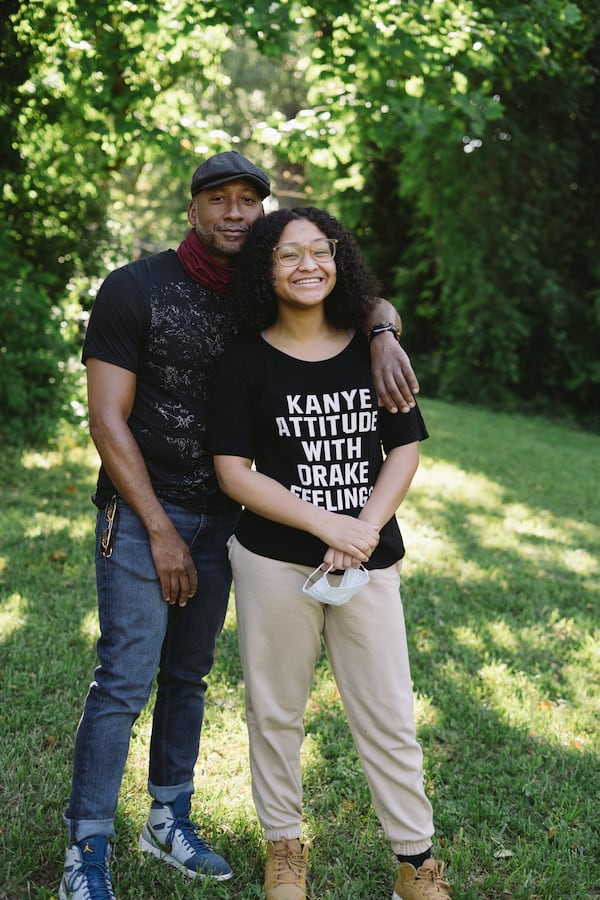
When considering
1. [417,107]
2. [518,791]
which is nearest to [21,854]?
[518,791]

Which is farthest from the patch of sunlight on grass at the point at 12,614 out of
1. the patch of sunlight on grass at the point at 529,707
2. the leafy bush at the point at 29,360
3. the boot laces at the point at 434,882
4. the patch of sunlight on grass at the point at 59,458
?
the leafy bush at the point at 29,360

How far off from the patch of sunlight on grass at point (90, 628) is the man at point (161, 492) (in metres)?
1.58

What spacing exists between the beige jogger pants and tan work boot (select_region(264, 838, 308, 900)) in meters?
0.28

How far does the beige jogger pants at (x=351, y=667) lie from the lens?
2346 mm

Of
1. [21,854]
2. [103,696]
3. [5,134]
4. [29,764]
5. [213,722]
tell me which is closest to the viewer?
[103,696]

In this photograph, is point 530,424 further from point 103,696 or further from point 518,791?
point 103,696

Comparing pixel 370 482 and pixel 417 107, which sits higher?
pixel 417 107

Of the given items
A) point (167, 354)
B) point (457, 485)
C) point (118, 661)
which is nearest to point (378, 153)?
point (457, 485)

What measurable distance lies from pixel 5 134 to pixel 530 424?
881cm

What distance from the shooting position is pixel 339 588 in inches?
87.3

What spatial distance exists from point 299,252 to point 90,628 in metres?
2.59

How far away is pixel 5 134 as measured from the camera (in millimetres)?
7734

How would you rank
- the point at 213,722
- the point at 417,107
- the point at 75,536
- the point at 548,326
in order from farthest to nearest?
the point at 548,326
the point at 417,107
the point at 75,536
the point at 213,722

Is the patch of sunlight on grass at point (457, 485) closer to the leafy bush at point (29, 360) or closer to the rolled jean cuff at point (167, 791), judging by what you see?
the leafy bush at point (29, 360)
